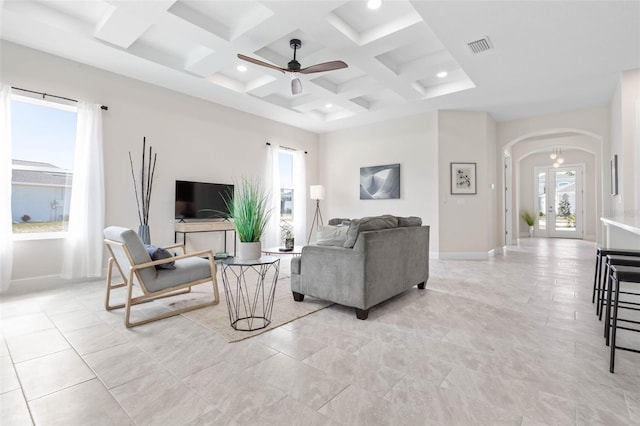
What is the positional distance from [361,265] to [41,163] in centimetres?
434

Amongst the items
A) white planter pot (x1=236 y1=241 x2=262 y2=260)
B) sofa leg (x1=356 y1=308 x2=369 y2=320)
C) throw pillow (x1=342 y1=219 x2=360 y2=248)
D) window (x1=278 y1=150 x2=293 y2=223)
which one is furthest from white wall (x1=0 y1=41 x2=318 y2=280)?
sofa leg (x1=356 y1=308 x2=369 y2=320)

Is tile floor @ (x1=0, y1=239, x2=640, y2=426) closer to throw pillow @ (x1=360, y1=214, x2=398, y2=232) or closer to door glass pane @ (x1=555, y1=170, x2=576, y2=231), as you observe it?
throw pillow @ (x1=360, y1=214, x2=398, y2=232)

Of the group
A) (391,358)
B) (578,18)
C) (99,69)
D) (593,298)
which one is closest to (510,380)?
(391,358)

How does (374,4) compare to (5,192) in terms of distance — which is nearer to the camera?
(374,4)

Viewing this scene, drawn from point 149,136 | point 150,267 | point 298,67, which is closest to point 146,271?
point 150,267

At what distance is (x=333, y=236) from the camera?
3.13 meters

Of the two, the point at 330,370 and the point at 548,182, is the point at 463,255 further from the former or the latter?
the point at 548,182

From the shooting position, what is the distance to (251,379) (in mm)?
1801

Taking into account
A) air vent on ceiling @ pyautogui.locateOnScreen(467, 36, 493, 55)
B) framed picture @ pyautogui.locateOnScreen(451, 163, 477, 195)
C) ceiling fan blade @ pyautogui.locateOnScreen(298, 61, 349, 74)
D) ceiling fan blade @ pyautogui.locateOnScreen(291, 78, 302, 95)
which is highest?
air vent on ceiling @ pyautogui.locateOnScreen(467, 36, 493, 55)

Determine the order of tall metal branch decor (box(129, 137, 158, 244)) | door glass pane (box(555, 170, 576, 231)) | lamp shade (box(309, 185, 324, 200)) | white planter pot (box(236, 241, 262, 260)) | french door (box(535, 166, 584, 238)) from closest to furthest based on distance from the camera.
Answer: white planter pot (box(236, 241, 262, 260)) < tall metal branch decor (box(129, 137, 158, 244)) < lamp shade (box(309, 185, 324, 200)) < french door (box(535, 166, 584, 238)) < door glass pane (box(555, 170, 576, 231))

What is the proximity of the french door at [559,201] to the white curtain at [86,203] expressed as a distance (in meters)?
12.3

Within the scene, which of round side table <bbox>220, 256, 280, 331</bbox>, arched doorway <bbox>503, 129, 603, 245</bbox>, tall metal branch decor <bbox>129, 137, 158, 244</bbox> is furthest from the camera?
arched doorway <bbox>503, 129, 603, 245</bbox>

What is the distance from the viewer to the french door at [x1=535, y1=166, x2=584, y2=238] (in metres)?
9.91

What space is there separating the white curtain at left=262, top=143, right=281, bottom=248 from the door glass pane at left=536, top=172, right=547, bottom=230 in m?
9.24
